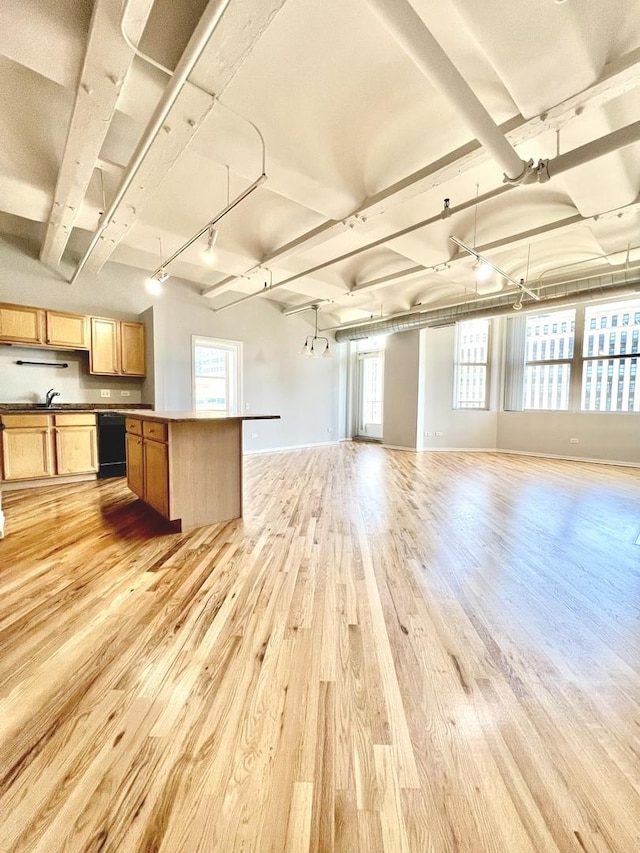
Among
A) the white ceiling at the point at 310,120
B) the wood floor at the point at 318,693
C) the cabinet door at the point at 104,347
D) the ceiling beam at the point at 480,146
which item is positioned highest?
the white ceiling at the point at 310,120

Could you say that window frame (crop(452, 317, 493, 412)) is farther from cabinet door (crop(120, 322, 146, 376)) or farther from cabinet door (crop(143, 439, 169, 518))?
cabinet door (crop(143, 439, 169, 518))

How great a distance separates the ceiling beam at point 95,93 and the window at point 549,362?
8034mm

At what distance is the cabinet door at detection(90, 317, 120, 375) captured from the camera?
5.14 m

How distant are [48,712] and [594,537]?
377cm

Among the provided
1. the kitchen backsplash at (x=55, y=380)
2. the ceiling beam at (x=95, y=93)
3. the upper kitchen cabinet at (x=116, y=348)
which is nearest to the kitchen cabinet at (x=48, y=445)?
the kitchen backsplash at (x=55, y=380)

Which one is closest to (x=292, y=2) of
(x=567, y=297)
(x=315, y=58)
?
(x=315, y=58)

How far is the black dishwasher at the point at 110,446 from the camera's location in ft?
16.5

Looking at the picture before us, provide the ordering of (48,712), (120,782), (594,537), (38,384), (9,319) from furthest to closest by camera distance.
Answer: (38,384) → (9,319) → (594,537) → (48,712) → (120,782)

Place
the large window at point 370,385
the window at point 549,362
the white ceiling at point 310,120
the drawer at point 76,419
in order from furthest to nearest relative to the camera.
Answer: the large window at point 370,385
the window at point 549,362
the drawer at point 76,419
the white ceiling at point 310,120

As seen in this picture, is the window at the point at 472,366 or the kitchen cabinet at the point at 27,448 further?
the window at the point at 472,366

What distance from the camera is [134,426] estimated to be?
12.3 ft

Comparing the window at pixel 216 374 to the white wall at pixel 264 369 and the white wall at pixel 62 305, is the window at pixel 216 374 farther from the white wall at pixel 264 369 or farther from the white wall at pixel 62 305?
the white wall at pixel 62 305

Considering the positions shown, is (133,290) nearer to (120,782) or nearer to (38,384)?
(38,384)

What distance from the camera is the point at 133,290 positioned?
577 cm
